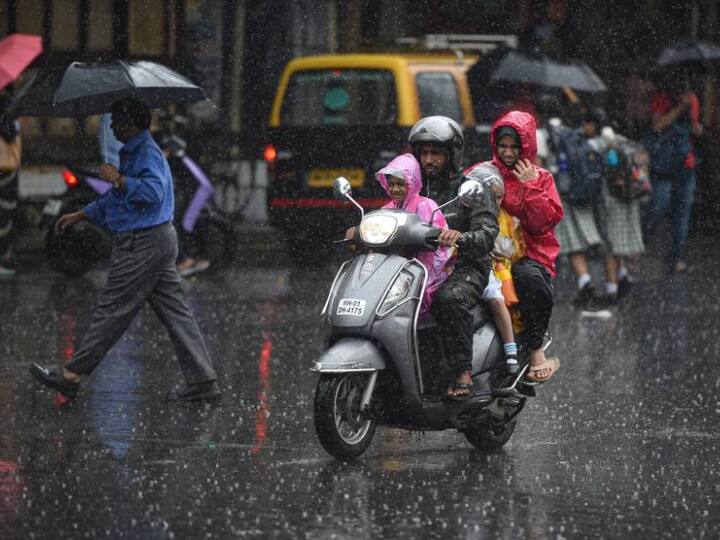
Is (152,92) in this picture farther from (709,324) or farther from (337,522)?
(709,324)

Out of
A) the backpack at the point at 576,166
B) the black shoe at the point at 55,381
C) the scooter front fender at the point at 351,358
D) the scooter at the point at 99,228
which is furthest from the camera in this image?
the scooter at the point at 99,228

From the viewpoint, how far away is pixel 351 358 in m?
7.75

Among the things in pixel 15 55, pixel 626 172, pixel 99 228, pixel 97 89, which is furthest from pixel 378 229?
pixel 99 228

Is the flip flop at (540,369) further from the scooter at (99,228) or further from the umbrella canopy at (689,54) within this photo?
the umbrella canopy at (689,54)

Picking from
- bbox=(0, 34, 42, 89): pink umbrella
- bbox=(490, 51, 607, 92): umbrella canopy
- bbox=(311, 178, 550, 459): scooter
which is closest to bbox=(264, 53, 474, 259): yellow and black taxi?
bbox=(490, 51, 607, 92): umbrella canopy

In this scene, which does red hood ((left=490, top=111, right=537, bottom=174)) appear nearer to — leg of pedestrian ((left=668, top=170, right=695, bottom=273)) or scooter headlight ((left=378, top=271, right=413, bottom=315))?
scooter headlight ((left=378, top=271, right=413, bottom=315))

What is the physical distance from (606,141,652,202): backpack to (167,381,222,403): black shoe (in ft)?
21.9

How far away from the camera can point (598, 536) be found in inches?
259

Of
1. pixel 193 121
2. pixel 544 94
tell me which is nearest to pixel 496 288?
pixel 544 94

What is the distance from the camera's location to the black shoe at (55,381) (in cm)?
951

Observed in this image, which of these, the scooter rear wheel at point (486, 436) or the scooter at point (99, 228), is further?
the scooter at point (99, 228)

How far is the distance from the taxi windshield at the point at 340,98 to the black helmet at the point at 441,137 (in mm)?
9265

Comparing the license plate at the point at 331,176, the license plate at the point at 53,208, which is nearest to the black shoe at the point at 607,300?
the license plate at the point at 331,176

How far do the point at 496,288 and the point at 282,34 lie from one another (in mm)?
16315
